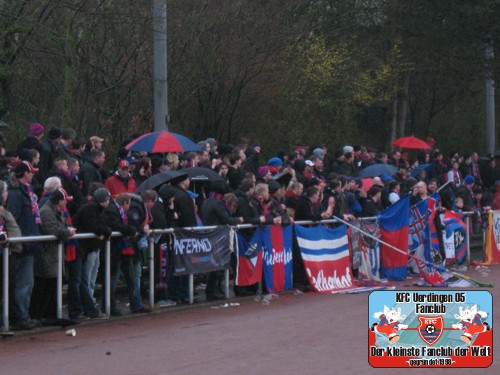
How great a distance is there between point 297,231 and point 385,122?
26694mm

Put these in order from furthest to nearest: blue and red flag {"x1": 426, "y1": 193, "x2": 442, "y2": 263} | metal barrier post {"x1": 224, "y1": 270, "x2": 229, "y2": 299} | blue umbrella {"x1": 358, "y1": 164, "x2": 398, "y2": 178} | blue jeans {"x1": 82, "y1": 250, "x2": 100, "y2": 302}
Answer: blue umbrella {"x1": 358, "y1": 164, "x2": 398, "y2": 178}, blue and red flag {"x1": 426, "y1": 193, "x2": 442, "y2": 263}, metal barrier post {"x1": 224, "y1": 270, "x2": 229, "y2": 299}, blue jeans {"x1": 82, "y1": 250, "x2": 100, "y2": 302}

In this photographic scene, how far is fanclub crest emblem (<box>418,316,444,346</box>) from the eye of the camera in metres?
9.42

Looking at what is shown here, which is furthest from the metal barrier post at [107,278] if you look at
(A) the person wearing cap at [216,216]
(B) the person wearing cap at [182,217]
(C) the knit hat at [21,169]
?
(A) the person wearing cap at [216,216]

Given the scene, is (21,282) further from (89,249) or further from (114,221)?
(114,221)

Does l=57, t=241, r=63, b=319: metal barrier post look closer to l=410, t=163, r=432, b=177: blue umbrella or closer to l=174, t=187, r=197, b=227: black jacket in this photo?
l=174, t=187, r=197, b=227: black jacket

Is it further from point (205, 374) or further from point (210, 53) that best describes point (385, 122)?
point (205, 374)

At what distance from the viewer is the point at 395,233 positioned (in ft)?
64.8

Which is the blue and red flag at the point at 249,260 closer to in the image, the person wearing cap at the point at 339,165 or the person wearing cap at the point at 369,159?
the person wearing cap at the point at 339,165

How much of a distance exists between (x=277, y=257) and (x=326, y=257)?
47.4 inches

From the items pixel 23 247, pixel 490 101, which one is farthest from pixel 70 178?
pixel 490 101

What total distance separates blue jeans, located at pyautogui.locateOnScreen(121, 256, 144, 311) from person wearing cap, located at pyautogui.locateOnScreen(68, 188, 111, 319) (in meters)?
0.65

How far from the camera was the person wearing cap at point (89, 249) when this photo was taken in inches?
547

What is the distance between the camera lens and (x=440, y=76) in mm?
38500

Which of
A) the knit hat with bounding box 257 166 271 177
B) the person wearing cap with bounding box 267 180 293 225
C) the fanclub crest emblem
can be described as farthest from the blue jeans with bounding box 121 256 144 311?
the fanclub crest emblem
